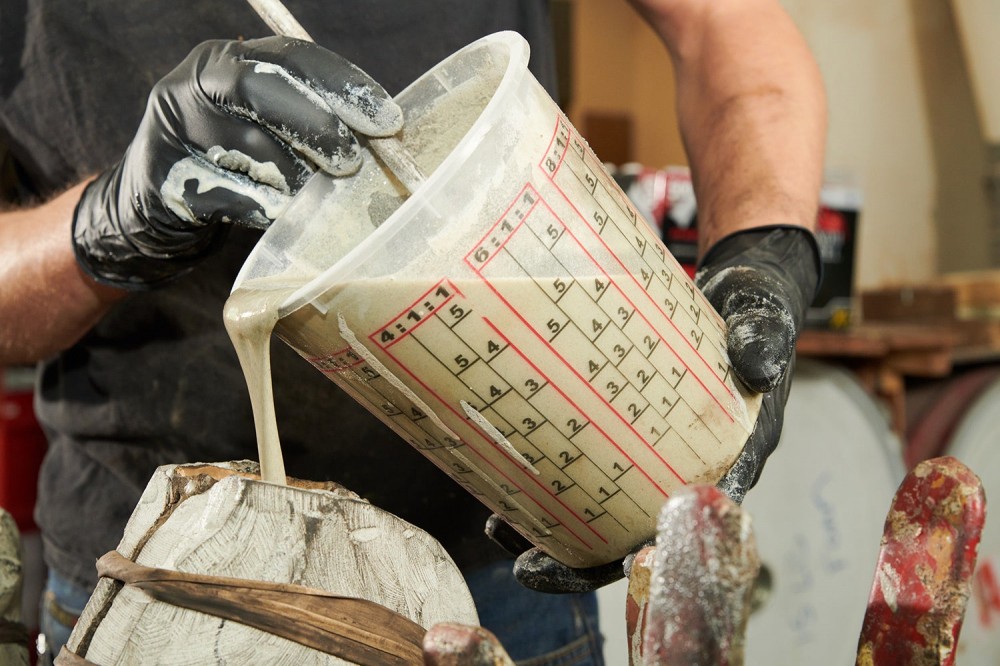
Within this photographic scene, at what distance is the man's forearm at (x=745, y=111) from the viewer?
1.01 metres

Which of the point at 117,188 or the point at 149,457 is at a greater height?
the point at 117,188

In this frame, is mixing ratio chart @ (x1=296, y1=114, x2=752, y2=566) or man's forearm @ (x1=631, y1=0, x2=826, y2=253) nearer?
mixing ratio chart @ (x1=296, y1=114, x2=752, y2=566)

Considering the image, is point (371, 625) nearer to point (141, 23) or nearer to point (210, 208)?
point (210, 208)

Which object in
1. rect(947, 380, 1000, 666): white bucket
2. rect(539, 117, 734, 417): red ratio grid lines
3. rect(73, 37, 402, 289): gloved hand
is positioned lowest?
Result: rect(947, 380, 1000, 666): white bucket

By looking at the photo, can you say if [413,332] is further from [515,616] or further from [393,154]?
[515,616]

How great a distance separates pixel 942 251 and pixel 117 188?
3350mm

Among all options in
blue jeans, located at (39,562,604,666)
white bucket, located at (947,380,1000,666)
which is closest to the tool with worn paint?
blue jeans, located at (39,562,604,666)

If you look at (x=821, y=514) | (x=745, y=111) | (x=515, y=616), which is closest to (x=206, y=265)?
(x=515, y=616)

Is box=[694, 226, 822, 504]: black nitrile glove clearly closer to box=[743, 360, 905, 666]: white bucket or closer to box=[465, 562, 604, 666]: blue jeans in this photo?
box=[465, 562, 604, 666]: blue jeans

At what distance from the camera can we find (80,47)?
100 centimetres

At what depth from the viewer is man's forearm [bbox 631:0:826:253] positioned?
1.01 meters

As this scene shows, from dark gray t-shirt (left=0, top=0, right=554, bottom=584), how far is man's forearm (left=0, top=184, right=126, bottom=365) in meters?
0.08

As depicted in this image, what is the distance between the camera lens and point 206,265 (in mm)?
1013

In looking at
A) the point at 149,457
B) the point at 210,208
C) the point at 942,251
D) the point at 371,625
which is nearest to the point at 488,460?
the point at 371,625
